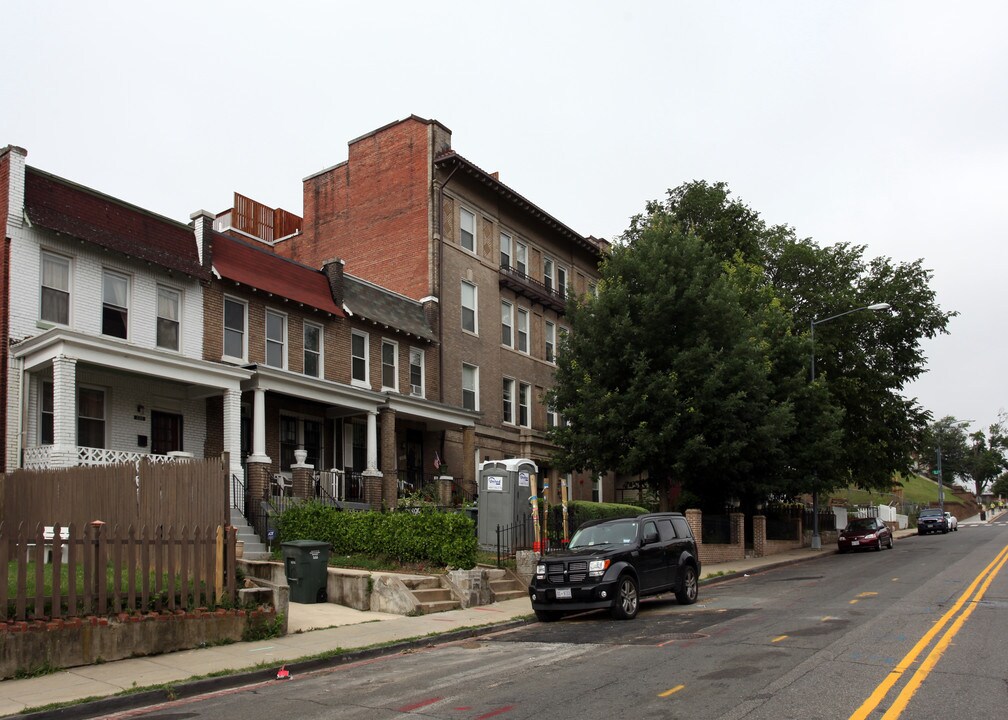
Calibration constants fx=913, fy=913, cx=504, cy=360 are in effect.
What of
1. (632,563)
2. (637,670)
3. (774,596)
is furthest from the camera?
(774,596)

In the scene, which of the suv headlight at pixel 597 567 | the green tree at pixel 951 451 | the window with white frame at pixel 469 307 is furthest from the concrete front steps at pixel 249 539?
the green tree at pixel 951 451

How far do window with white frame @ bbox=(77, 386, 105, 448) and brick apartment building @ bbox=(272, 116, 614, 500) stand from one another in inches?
474

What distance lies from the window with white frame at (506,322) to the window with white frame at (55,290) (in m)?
17.6

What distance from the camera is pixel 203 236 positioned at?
893 inches

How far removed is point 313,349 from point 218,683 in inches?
666

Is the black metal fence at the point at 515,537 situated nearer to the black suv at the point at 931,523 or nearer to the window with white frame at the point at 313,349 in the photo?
the window with white frame at the point at 313,349

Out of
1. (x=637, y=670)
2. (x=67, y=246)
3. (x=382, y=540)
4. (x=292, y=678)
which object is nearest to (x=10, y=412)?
(x=67, y=246)

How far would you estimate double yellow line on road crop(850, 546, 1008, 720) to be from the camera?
7.71m

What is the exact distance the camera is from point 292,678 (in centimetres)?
1062

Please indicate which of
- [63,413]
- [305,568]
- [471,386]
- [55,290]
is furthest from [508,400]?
[63,413]

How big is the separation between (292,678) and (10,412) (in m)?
11.3

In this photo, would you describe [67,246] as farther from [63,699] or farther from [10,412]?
[63,699]

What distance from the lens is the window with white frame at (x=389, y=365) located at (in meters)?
28.8

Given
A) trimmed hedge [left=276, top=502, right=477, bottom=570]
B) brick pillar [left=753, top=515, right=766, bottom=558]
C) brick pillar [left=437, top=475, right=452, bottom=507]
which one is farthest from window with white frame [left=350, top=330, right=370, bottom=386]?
brick pillar [left=753, top=515, right=766, bottom=558]
